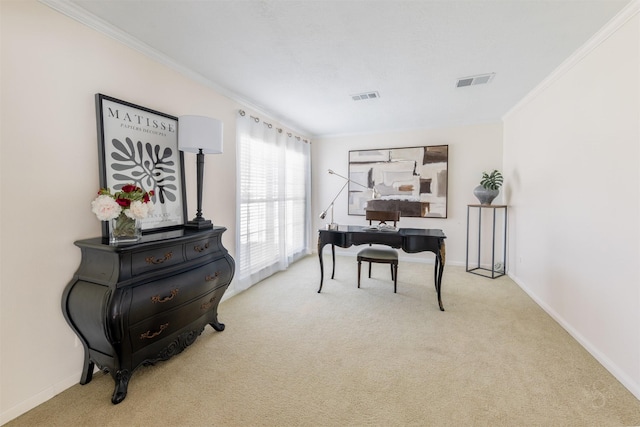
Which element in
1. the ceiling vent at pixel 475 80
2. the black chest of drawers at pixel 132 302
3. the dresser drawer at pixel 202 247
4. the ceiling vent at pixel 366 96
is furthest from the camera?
the ceiling vent at pixel 366 96

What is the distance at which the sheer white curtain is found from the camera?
134 inches

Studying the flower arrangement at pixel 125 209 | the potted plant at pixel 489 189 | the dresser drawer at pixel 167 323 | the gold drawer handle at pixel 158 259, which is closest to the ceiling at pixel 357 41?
the potted plant at pixel 489 189

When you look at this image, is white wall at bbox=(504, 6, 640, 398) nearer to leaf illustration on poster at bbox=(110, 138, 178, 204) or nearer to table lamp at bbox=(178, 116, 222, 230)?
table lamp at bbox=(178, 116, 222, 230)

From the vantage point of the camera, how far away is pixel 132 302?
164 cm

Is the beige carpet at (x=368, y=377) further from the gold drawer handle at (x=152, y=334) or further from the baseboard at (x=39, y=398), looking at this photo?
the gold drawer handle at (x=152, y=334)

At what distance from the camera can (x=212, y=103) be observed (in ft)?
9.69

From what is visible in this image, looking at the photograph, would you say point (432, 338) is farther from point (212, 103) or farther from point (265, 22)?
point (212, 103)

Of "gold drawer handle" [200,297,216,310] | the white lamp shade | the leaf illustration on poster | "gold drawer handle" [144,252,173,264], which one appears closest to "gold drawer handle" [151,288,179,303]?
"gold drawer handle" [144,252,173,264]

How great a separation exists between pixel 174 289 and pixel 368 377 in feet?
4.89

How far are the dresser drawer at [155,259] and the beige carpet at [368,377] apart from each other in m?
0.77

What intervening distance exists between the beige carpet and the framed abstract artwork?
2141 millimetres

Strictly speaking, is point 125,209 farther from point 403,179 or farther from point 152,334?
point 403,179

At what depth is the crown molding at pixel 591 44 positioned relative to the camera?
69.3 inches

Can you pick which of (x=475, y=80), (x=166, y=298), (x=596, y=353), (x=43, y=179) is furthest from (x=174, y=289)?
(x=475, y=80)
